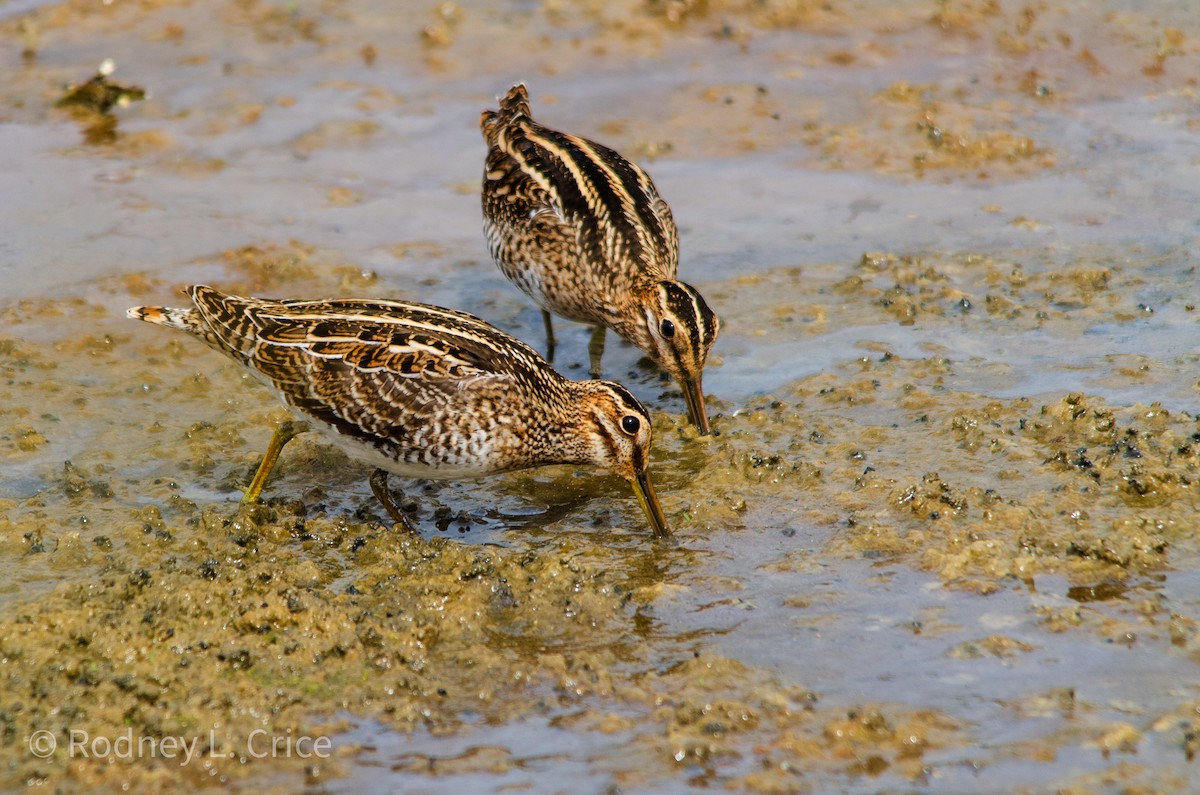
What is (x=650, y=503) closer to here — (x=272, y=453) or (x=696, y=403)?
(x=696, y=403)

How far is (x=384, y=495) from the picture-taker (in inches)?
315

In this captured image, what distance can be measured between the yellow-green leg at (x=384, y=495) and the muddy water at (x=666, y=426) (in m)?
0.21

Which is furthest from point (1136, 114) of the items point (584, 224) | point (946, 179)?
point (584, 224)

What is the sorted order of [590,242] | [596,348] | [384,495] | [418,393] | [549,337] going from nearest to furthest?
[418,393]
[384,495]
[590,242]
[596,348]
[549,337]

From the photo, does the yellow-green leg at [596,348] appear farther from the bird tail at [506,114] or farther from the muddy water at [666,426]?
the bird tail at [506,114]

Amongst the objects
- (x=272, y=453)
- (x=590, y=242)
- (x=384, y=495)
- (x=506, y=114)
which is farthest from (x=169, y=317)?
(x=506, y=114)

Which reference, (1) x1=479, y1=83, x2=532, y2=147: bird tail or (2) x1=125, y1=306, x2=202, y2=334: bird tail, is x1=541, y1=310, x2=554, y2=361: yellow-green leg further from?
(2) x1=125, y1=306, x2=202, y2=334: bird tail

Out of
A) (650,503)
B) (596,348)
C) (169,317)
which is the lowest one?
(650,503)

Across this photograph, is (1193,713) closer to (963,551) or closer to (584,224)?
(963,551)

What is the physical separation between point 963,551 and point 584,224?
3591mm

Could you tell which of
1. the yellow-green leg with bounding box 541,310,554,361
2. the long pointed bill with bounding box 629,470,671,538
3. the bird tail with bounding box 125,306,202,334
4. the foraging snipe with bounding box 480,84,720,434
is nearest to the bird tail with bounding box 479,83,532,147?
the foraging snipe with bounding box 480,84,720,434

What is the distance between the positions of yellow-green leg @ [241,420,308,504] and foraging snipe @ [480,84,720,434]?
7.53ft

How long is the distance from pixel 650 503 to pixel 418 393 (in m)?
1.42

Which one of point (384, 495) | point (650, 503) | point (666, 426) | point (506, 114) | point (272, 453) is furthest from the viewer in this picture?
point (506, 114)
